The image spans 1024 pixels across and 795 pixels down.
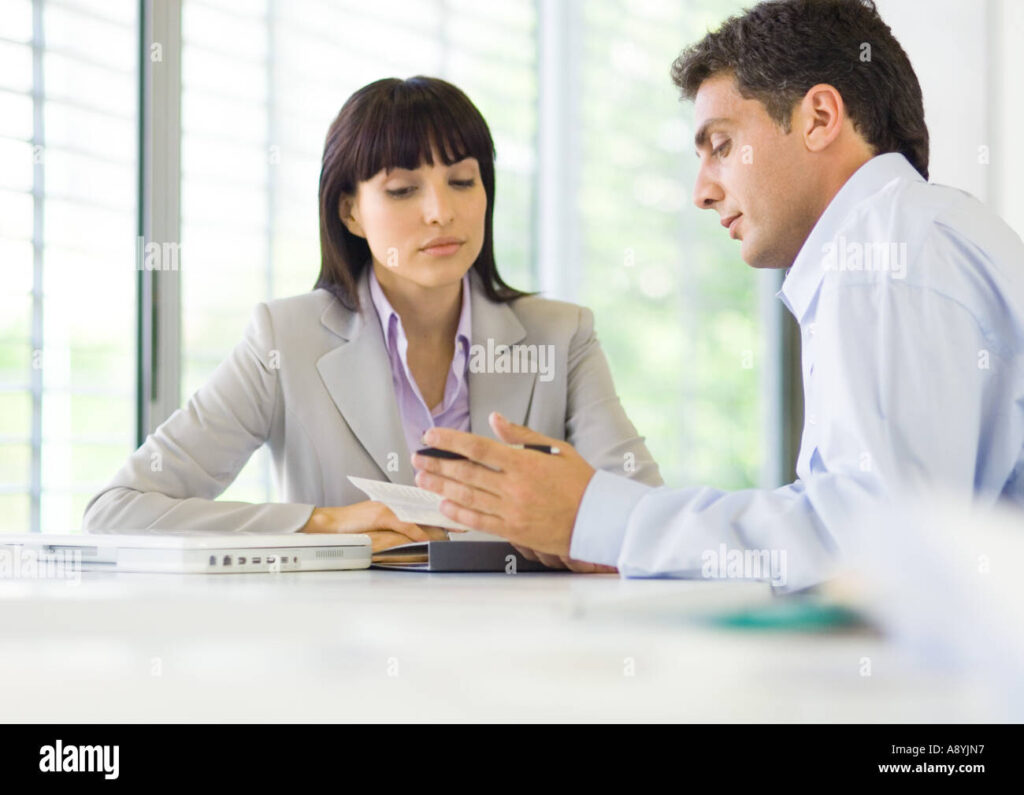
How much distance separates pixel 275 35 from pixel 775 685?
335 cm

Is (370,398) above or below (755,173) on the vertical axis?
below

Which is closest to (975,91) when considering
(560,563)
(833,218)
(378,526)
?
(833,218)

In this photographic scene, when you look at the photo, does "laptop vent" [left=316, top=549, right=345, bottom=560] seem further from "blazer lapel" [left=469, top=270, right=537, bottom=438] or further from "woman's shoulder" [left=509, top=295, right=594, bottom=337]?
"woman's shoulder" [left=509, top=295, right=594, bottom=337]

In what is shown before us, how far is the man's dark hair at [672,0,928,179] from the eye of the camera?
163 cm

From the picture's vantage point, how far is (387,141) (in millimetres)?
2379

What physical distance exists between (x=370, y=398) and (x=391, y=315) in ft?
0.74

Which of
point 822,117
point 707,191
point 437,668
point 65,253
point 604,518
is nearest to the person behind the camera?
point 437,668

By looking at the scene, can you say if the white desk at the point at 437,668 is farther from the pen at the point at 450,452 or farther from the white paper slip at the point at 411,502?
the white paper slip at the point at 411,502

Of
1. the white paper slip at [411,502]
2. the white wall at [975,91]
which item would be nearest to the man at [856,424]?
the white paper slip at [411,502]

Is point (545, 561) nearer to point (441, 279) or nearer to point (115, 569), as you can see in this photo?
point (115, 569)

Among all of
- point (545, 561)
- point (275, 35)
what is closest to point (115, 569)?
point (545, 561)

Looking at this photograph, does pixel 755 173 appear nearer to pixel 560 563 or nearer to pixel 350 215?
pixel 560 563

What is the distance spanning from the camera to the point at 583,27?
4871 millimetres

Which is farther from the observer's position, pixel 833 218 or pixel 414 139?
pixel 414 139
